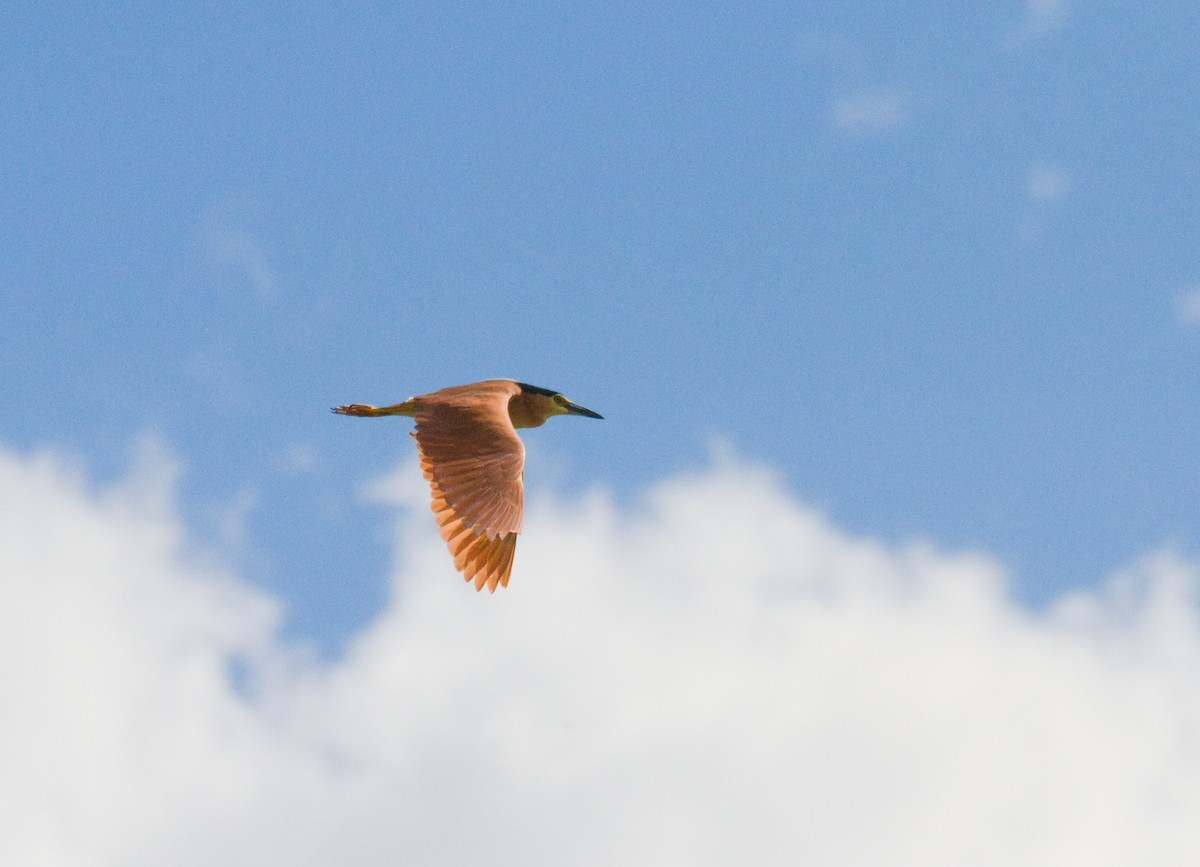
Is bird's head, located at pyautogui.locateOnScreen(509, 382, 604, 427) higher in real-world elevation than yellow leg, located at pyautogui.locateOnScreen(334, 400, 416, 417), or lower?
higher

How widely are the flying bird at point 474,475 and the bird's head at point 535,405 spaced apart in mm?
1288

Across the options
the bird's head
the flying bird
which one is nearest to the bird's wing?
the flying bird

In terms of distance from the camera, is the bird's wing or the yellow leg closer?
the bird's wing

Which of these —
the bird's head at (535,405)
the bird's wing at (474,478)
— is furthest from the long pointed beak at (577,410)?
the bird's wing at (474,478)

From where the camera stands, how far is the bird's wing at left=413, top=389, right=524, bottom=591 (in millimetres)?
10094

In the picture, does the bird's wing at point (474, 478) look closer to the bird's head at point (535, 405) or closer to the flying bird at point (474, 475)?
the flying bird at point (474, 475)

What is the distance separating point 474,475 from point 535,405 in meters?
3.16

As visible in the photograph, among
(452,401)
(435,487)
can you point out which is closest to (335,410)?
(452,401)

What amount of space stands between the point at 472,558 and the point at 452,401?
1261 mm

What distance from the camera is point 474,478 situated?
33.7ft

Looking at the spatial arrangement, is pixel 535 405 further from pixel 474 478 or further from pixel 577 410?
pixel 474 478

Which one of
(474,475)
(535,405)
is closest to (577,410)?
(535,405)

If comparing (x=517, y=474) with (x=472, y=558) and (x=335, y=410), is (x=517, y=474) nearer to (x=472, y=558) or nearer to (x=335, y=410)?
(x=472, y=558)

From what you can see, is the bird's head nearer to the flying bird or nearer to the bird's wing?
the flying bird
